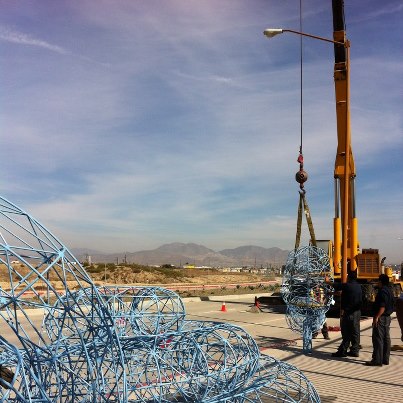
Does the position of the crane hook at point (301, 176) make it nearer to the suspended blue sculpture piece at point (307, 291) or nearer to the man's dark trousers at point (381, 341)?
the suspended blue sculpture piece at point (307, 291)

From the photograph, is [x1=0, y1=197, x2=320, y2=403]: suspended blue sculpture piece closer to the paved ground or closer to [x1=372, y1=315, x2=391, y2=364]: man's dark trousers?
the paved ground

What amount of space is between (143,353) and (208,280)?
5484cm

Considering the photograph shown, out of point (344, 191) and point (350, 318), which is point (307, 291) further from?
point (344, 191)

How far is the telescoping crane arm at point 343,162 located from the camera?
17.1 meters

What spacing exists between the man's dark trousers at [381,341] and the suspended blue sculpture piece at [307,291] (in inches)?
56.2

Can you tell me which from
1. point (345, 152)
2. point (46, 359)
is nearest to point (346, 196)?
point (345, 152)

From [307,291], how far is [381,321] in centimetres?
198

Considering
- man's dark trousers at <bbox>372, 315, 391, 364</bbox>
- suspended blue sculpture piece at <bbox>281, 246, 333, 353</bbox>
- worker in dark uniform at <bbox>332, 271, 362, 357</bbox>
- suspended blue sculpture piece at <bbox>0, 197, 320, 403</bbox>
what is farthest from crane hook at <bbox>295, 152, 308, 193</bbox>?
suspended blue sculpture piece at <bbox>0, 197, 320, 403</bbox>

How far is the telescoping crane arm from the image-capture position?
17.1 metres

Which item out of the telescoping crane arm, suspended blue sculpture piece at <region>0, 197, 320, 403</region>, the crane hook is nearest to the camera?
suspended blue sculpture piece at <region>0, 197, 320, 403</region>

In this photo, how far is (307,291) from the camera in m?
11.2

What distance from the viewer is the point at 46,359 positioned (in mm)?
4258

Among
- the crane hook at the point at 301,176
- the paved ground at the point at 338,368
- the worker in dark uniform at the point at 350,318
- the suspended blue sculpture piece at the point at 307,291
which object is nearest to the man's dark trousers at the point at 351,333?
the worker in dark uniform at the point at 350,318

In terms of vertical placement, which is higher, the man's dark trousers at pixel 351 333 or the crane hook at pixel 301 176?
the crane hook at pixel 301 176
